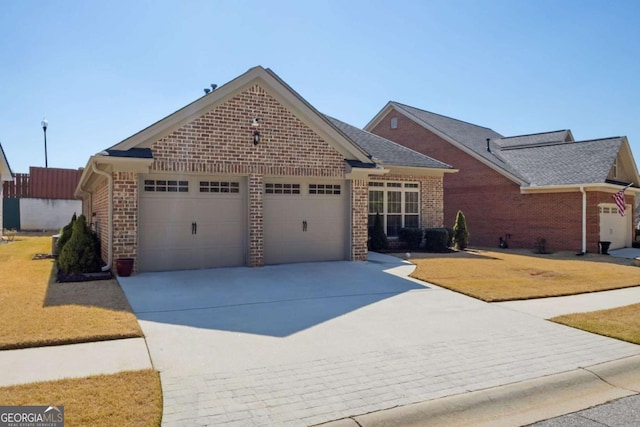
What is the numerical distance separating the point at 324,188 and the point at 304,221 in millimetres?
1154

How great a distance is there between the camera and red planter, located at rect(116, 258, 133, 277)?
995cm

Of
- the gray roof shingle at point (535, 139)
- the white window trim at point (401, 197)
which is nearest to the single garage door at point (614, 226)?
the gray roof shingle at point (535, 139)

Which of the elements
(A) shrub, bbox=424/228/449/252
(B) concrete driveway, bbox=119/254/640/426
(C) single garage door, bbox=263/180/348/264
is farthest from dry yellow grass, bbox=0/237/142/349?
(A) shrub, bbox=424/228/449/252

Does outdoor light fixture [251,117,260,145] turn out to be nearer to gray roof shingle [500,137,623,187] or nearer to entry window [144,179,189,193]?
entry window [144,179,189,193]

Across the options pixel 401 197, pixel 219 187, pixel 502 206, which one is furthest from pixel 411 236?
pixel 219 187

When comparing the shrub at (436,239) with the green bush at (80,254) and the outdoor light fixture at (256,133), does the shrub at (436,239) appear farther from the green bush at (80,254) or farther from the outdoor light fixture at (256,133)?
the green bush at (80,254)

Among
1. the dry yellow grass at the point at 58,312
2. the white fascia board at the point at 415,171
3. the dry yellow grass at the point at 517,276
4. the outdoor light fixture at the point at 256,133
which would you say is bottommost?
the dry yellow grass at the point at 517,276

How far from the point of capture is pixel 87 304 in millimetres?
7430

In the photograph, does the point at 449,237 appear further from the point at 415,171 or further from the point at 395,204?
the point at 415,171

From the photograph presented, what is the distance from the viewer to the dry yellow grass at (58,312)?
564cm

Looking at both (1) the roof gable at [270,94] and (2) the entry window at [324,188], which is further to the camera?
(2) the entry window at [324,188]

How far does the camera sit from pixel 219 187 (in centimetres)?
1146

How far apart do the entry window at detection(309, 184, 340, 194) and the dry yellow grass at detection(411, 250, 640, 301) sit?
326 centimetres

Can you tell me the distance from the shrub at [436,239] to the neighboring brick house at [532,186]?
241 inches
